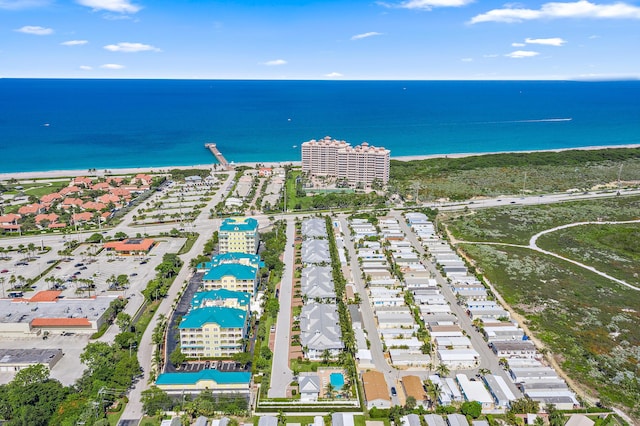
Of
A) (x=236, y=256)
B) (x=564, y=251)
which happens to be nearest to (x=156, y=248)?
(x=236, y=256)

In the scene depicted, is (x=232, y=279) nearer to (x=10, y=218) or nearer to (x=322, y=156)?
(x=10, y=218)

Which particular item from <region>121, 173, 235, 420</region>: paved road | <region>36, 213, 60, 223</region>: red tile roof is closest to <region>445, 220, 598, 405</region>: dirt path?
<region>121, 173, 235, 420</region>: paved road

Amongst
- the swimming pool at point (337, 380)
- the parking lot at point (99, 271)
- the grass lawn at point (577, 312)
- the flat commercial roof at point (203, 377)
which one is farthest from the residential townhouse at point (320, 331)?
the parking lot at point (99, 271)

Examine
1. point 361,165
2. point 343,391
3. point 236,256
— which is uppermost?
point 361,165

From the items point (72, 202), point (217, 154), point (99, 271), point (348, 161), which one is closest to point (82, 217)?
point (72, 202)

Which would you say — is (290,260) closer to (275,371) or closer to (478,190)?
(275,371)

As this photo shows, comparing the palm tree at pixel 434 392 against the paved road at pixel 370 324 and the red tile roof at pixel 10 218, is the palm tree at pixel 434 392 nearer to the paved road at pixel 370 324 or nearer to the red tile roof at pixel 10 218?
the paved road at pixel 370 324

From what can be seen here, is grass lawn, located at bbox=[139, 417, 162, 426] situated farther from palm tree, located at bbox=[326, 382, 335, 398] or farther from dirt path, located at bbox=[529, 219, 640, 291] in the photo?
dirt path, located at bbox=[529, 219, 640, 291]
